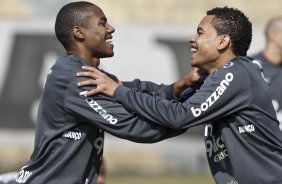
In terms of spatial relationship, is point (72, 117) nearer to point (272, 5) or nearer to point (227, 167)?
point (227, 167)

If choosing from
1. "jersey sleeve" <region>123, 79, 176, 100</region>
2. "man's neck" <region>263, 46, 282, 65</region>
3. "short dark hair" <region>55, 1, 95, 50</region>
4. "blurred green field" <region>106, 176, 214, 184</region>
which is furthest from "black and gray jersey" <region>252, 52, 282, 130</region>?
"blurred green field" <region>106, 176, 214, 184</region>

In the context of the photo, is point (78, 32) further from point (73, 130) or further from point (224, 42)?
point (224, 42)

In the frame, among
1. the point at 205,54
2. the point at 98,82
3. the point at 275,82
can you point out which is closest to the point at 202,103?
the point at 205,54

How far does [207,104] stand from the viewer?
5.68 m

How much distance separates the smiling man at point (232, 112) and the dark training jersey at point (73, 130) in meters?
0.09

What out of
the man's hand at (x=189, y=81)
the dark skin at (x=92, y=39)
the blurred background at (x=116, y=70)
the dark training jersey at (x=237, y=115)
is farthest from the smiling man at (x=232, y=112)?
the blurred background at (x=116, y=70)

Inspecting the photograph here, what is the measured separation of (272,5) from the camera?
54.0ft

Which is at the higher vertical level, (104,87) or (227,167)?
(104,87)

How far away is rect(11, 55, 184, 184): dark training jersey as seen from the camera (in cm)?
571

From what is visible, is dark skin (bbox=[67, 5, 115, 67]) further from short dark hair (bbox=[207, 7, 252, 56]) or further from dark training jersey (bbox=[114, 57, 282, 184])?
short dark hair (bbox=[207, 7, 252, 56])

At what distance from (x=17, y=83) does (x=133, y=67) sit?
2.10 metres

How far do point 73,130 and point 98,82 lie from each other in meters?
0.37

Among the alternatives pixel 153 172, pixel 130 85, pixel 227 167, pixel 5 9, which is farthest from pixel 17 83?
pixel 227 167

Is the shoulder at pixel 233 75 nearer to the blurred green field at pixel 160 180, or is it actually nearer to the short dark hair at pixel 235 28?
the short dark hair at pixel 235 28
